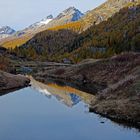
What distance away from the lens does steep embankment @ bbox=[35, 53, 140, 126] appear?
58.4 m

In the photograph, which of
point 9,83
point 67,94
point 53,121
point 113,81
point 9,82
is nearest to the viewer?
point 53,121

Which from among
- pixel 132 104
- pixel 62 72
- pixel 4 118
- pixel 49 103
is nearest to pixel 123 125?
pixel 132 104

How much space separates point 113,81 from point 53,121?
51.8m

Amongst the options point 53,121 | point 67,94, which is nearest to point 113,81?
point 67,94

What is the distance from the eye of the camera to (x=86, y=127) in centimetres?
5447

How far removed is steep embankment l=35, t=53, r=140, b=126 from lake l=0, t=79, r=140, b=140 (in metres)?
2.54

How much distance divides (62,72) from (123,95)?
3531 inches

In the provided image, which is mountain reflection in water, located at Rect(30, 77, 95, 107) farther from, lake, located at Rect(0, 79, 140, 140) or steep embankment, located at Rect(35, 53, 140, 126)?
steep embankment, located at Rect(35, 53, 140, 126)

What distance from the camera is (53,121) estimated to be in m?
59.4

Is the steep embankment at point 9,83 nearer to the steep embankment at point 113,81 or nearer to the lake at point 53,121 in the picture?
the lake at point 53,121

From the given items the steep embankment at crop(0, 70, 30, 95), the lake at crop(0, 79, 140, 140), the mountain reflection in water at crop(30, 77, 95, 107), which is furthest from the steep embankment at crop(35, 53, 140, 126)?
the steep embankment at crop(0, 70, 30, 95)

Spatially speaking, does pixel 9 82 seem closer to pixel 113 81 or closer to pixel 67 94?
pixel 67 94

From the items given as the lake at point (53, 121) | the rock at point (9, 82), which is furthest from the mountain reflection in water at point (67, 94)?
the rock at point (9, 82)

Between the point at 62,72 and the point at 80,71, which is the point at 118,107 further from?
the point at 62,72
